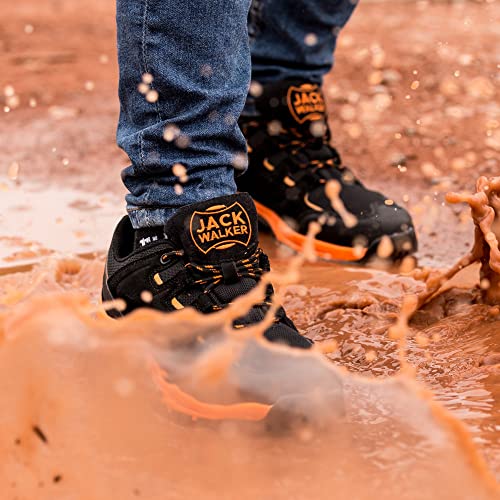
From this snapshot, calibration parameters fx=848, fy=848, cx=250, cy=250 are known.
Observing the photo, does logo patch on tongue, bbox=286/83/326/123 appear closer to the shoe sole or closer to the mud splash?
the shoe sole

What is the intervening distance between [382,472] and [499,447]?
179 millimetres

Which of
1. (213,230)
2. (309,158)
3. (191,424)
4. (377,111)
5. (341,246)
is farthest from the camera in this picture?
(377,111)

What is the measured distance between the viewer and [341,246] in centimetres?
203

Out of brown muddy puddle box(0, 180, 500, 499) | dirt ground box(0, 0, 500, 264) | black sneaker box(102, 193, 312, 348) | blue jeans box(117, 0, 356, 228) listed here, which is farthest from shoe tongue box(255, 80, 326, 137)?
brown muddy puddle box(0, 180, 500, 499)

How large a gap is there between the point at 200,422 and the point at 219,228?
0.33 metres

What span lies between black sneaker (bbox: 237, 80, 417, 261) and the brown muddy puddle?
0.81 meters

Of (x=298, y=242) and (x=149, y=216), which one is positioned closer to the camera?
(x=149, y=216)

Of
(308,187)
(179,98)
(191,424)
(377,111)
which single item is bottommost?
(377,111)

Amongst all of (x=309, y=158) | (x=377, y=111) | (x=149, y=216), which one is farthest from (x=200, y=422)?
(x=377, y=111)

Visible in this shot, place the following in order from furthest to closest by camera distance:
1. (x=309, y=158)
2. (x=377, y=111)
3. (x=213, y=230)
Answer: (x=377, y=111) < (x=309, y=158) < (x=213, y=230)

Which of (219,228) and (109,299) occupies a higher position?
(219,228)

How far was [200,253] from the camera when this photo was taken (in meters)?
1.35

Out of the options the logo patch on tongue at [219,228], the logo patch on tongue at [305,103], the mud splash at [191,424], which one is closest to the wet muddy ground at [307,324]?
the mud splash at [191,424]

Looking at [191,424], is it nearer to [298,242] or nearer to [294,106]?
[298,242]
